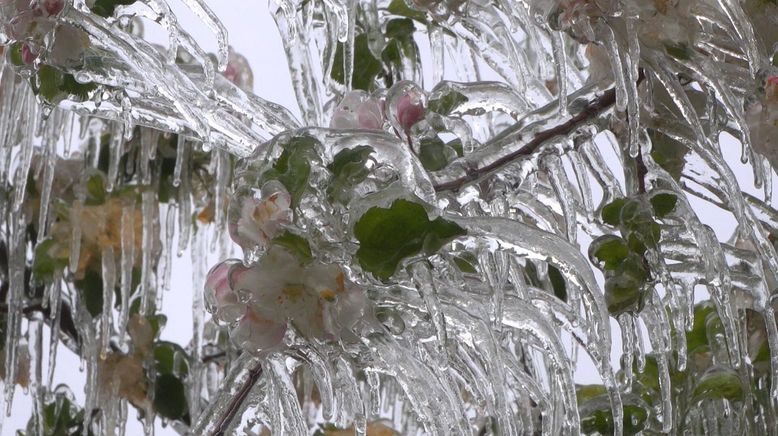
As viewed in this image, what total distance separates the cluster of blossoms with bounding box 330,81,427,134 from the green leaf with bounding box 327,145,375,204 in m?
0.09

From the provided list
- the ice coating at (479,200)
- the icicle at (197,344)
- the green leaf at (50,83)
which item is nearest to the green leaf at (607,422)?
the ice coating at (479,200)

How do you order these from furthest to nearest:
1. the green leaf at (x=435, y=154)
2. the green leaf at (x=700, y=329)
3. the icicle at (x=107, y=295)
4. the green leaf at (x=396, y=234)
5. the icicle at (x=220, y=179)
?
the icicle at (x=107, y=295) → the icicle at (x=220, y=179) → the green leaf at (x=700, y=329) → the green leaf at (x=435, y=154) → the green leaf at (x=396, y=234)

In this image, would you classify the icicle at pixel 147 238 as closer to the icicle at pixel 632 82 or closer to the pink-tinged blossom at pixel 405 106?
the pink-tinged blossom at pixel 405 106

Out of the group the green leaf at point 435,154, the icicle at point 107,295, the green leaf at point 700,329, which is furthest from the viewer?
the icicle at point 107,295

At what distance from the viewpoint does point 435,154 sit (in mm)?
536

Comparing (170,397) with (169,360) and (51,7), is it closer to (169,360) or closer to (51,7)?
(169,360)

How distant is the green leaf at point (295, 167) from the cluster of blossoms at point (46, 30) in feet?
0.52

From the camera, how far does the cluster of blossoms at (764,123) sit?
510mm

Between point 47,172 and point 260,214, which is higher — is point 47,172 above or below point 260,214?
above

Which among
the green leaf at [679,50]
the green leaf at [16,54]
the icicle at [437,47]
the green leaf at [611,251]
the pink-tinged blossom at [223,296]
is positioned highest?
the icicle at [437,47]

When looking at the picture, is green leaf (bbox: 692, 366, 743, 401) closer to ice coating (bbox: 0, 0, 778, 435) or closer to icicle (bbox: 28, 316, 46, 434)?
ice coating (bbox: 0, 0, 778, 435)

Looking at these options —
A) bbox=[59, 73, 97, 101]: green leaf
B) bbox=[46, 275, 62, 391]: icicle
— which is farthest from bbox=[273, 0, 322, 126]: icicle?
bbox=[46, 275, 62, 391]: icicle

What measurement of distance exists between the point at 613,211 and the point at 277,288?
158mm

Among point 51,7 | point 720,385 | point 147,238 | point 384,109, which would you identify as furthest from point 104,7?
point 147,238
